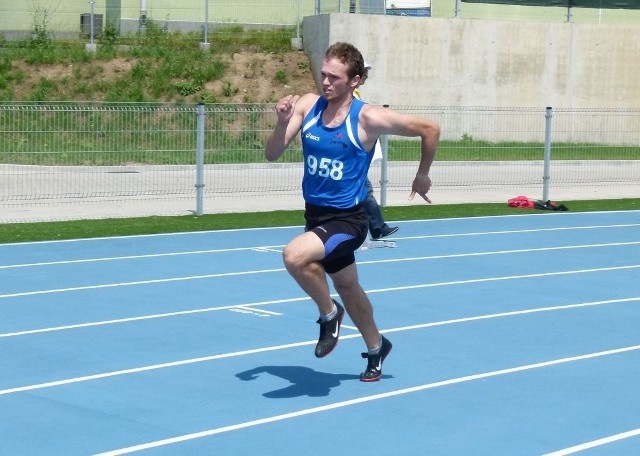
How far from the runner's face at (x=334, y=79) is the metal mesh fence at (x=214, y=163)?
10.7m

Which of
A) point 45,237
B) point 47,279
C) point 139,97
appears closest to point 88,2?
point 139,97

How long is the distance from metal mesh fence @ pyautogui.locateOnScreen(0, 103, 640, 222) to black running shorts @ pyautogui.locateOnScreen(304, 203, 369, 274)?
10505 mm

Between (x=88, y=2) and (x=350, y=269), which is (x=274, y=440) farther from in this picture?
(x=88, y=2)

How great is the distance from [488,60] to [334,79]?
30200 mm

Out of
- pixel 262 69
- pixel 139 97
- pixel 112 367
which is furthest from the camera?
pixel 262 69

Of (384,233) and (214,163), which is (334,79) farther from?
(214,163)

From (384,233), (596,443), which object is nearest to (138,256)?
(384,233)

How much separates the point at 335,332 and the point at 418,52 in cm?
2900

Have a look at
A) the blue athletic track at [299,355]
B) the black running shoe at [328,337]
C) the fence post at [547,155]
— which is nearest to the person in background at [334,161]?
the black running shoe at [328,337]

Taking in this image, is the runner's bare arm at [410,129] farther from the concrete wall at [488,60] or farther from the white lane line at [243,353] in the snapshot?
the concrete wall at [488,60]

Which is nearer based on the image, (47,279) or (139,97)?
(47,279)

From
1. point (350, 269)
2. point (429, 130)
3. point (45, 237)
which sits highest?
point (429, 130)

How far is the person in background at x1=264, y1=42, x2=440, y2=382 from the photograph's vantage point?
287 inches

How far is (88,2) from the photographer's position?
3553 cm
